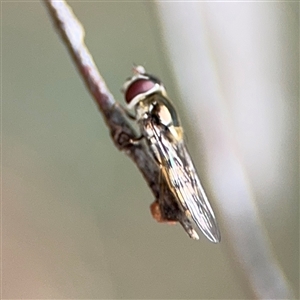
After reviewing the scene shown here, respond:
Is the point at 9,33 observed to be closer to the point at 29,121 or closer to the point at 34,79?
the point at 34,79

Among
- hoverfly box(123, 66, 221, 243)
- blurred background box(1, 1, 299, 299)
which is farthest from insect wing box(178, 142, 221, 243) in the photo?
blurred background box(1, 1, 299, 299)

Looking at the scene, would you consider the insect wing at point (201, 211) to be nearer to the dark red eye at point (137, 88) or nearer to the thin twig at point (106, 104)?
the thin twig at point (106, 104)

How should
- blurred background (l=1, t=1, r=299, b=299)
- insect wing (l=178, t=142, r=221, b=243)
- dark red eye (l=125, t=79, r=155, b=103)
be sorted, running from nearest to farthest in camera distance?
insect wing (l=178, t=142, r=221, b=243), dark red eye (l=125, t=79, r=155, b=103), blurred background (l=1, t=1, r=299, b=299)

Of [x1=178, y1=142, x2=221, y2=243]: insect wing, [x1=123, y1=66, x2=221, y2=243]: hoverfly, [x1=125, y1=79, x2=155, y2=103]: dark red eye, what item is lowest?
[x1=178, y1=142, x2=221, y2=243]: insect wing

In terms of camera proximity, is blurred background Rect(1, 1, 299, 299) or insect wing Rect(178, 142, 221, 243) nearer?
insect wing Rect(178, 142, 221, 243)

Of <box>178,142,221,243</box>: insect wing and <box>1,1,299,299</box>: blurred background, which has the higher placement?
<box>1,1,299,299</box>: blurred background

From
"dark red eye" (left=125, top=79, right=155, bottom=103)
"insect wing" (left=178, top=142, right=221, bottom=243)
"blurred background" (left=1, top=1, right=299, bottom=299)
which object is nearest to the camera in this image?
"insect wing" (left=178, top=142, right=221, bottom=243)

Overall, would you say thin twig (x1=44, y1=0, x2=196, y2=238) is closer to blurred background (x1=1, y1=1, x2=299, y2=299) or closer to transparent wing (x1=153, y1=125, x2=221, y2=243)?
transparent wing (x1=153, y1=125, x2=221, y2=243)

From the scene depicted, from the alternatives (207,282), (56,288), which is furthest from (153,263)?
(56,288)
